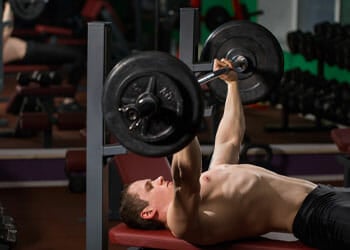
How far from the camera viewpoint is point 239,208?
252cm

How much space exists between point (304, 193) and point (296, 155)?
239cm

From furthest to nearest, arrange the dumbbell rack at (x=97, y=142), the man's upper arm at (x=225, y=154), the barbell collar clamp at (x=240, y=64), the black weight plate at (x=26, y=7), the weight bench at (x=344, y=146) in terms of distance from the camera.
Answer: the black weight plate at (x=26, y=7) < the weight bench at (x=344, y=146) < the barbell collar clamp at (x=240, y=64) < the man's upper arm at (x=225, y=154) < the dumbbell rack at (x=97, y=142)

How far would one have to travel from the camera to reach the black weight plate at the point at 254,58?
9.84 ft

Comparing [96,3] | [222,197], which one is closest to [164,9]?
[96,3]

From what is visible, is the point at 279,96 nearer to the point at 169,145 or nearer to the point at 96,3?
the point at 96,3

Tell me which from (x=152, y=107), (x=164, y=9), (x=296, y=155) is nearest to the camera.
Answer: (x=152, y=107)

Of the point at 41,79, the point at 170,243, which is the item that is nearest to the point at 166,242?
the point at 170,243

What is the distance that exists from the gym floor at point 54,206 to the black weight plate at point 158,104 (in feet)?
5.58

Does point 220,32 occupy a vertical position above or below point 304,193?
above

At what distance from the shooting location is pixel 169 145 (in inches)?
84.8

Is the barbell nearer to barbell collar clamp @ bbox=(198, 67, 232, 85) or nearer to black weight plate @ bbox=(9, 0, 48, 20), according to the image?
barbell collar clamp @ bbox=(198, 67, 232, 85)

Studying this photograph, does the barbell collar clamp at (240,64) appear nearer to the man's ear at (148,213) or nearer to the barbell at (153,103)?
the man's ear at (148,213)

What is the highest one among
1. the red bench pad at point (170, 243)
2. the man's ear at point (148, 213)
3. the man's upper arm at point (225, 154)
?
the man's upper arm at point (225, 154)

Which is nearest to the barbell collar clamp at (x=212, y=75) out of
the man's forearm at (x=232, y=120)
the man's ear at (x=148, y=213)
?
the man's forearm at (x=232, y=120)
